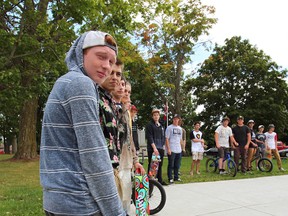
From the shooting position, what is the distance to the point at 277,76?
29234 millimetres

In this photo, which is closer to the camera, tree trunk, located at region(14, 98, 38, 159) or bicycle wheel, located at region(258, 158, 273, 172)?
bicycle wheel, located at region(258, 158, 273, 172)

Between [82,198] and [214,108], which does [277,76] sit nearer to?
[214,108]

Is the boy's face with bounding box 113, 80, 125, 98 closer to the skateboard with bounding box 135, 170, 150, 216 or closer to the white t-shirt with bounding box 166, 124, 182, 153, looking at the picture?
the skateboard with bounding box 135, 170, 150, 216


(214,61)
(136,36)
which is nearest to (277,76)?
(214,61)

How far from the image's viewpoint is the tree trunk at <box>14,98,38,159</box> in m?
16.5

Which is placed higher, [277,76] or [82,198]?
[277,76]

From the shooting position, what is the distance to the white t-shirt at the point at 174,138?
8945 mm

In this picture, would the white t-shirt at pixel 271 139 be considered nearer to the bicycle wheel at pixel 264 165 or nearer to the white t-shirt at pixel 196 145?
the bicycle wheel at pixel 264 165

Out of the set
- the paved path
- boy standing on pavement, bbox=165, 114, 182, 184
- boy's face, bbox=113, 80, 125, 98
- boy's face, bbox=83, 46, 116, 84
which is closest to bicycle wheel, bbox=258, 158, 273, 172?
the paved path

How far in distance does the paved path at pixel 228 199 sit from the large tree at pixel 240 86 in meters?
21.3

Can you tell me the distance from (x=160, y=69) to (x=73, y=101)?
25.0 m

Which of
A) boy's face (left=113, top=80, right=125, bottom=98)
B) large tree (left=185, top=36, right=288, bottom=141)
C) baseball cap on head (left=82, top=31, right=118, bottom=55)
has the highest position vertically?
large tree (left=185, top=36, right=288, bottom=141)

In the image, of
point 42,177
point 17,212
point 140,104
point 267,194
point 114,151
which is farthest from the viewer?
point 140,104

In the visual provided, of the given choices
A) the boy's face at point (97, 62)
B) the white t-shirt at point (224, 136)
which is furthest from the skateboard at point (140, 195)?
the white t-shirt at point (224, 136)
